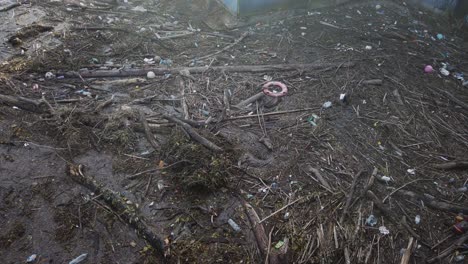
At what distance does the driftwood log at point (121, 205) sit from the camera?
285 cm

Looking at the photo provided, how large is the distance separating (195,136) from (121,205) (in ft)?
3.90

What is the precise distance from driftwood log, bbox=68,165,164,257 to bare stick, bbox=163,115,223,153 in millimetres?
1076

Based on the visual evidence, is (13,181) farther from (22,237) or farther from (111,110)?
(111,110)

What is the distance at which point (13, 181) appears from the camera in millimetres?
3254

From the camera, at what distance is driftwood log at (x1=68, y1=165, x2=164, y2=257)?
2.85 meters

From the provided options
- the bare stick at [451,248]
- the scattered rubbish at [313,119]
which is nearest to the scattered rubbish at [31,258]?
the scattered rubbish at [313,119]

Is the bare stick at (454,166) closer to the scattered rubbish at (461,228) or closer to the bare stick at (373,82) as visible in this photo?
the scattered rubbish at (461,228)

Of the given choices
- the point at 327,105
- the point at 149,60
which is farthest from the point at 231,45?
the point at 327,105

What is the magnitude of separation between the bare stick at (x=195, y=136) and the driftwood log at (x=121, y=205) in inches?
42.4

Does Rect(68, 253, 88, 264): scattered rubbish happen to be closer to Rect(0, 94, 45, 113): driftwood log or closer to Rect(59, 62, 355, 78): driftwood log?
Rect(0, 94, 45, 113): driftwood log

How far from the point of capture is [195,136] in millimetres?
3779

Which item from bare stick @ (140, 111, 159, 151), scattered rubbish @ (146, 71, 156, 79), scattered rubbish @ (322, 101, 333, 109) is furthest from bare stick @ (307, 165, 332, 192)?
scattered rubbish @ (146, 71, 156, 79)

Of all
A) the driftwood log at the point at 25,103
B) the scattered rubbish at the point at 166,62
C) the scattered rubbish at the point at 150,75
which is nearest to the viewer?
the driftwood log at the point at 25,103

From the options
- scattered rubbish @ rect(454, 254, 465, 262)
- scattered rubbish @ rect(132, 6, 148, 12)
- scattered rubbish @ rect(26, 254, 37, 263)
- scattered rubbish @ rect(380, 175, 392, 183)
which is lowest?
scattered rubbish @ rect(454, 254, 465, 262)
